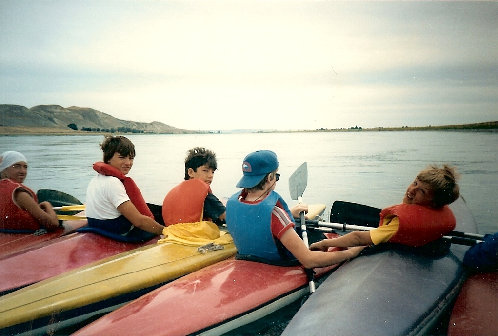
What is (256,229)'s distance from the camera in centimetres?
268

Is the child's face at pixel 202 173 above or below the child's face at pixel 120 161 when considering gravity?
below

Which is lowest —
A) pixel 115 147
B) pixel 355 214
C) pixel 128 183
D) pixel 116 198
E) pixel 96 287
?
pixel 96 287

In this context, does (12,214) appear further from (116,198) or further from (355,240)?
(355,240)

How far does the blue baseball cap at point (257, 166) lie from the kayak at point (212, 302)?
0.60 m

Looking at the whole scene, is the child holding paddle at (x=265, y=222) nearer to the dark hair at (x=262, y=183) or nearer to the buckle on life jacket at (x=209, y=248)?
the dark hair at (x=262, y=183)

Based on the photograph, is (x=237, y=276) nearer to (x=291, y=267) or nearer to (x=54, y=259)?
(x=291, y=267)

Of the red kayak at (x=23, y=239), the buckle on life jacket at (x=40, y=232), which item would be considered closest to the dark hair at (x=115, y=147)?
the red kayak at (x=23, y=239)

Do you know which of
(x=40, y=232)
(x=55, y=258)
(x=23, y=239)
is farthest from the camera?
(x=40, y=232)

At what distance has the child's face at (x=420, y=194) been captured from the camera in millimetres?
2588

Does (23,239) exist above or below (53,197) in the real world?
→ below

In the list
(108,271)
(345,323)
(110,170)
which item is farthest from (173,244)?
(345,323)

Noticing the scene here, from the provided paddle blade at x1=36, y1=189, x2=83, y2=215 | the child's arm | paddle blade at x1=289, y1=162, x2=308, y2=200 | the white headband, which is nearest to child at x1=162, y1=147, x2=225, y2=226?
the child's arm

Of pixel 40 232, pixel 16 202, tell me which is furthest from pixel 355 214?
pixel 16 202

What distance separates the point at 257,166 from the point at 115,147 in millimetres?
1600
